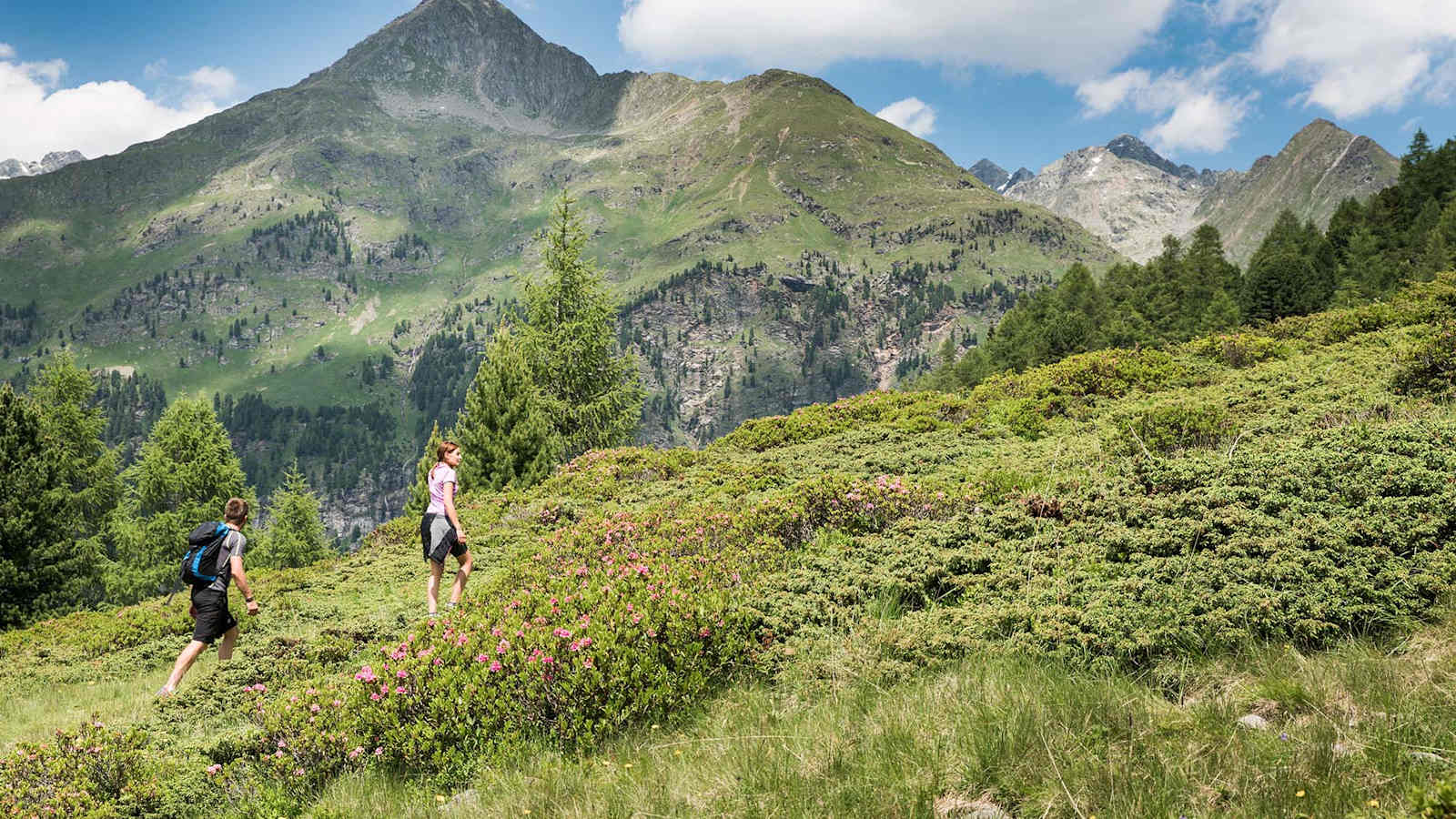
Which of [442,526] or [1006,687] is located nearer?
[1006,687]

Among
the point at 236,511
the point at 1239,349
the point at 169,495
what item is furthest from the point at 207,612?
the point at 169,495

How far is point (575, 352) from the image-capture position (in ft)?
99.1

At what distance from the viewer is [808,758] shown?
4.17 meters

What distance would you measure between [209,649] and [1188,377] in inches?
877

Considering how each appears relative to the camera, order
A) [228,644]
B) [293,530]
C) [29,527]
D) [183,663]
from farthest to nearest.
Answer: [293,530] → [29,527] → [228,644] → [183,663]

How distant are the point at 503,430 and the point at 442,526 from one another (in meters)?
14.4

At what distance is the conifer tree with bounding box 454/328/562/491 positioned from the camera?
2406cm

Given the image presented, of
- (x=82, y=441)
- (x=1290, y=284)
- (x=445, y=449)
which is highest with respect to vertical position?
(x=1290, y=284)

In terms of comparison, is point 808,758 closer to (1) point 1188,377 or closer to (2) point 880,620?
(2) point 880,620

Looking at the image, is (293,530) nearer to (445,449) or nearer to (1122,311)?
(445,449)

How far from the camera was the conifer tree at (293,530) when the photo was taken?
51188 millimetres

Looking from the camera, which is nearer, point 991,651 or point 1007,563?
point 991,651

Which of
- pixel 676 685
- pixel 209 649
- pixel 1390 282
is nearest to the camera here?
pixel 676 685

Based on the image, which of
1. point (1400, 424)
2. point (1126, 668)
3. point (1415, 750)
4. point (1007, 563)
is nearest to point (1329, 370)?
point (1400, 424)
